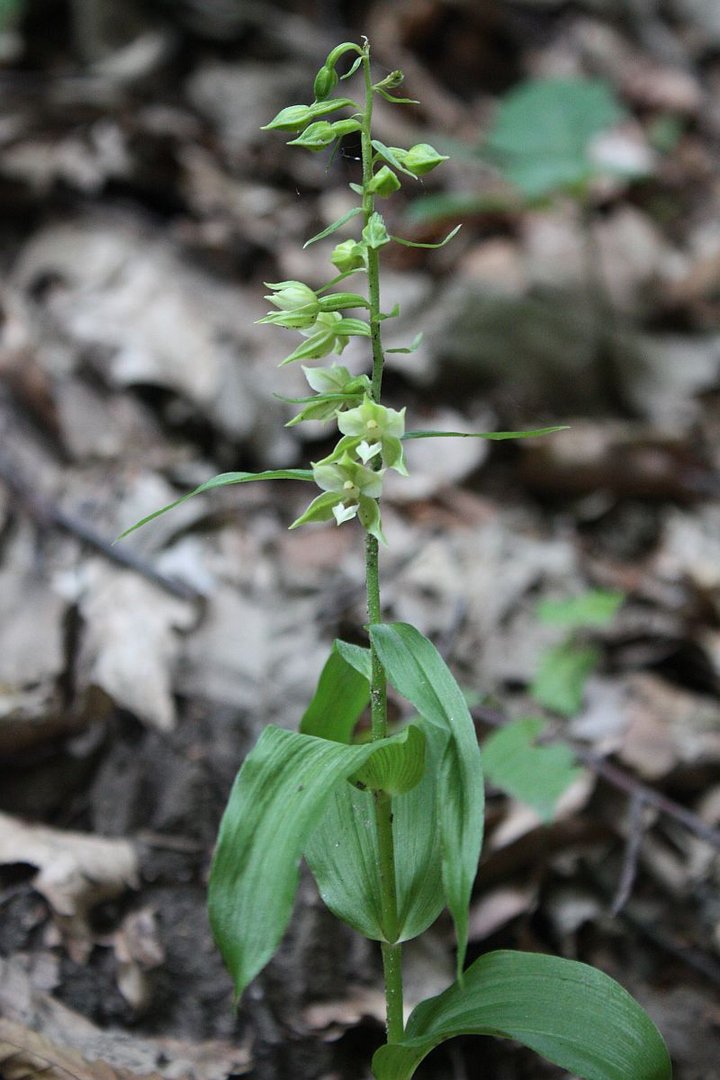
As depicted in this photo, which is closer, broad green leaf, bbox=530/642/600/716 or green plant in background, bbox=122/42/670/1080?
green plant in background, bbox=122/42/670/1080

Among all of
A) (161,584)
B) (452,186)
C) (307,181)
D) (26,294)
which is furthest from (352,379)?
(452,186)

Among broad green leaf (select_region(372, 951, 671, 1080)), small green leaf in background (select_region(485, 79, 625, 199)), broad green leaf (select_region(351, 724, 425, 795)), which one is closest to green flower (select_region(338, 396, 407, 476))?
broad green leaf (select_region(351, 724, 425, 795))

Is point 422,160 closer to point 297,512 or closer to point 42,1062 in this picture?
point 42,1062

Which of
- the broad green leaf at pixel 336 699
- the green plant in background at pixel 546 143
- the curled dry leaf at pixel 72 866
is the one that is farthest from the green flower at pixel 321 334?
the green plant in background at pixel 546 143

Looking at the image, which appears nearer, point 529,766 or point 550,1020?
point 550,1020

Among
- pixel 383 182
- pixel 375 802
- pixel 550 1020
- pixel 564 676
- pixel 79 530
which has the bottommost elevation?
pixel 564 676

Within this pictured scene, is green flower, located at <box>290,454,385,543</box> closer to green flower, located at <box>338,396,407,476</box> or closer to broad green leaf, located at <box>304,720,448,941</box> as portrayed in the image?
green flower, located at <box>338,396,407,476</box>

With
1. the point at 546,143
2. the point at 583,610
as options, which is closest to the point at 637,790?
the point at 583,610
